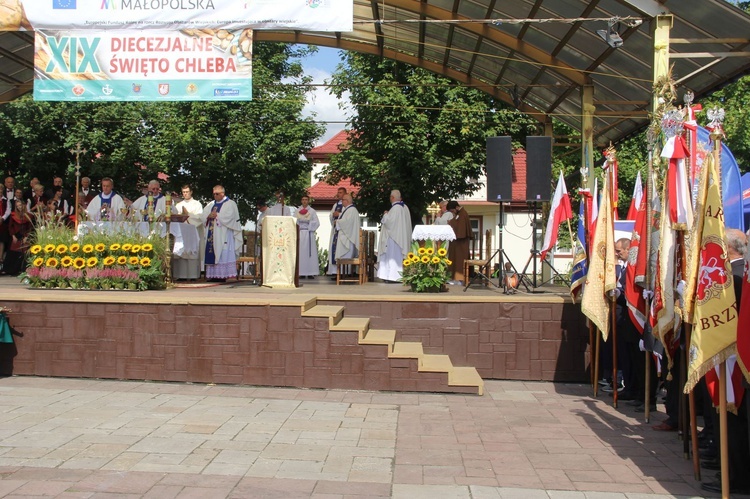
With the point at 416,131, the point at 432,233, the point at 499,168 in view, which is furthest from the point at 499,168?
the point at 416,131

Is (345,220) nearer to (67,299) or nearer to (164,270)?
(164,270)

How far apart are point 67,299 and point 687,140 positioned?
729cm

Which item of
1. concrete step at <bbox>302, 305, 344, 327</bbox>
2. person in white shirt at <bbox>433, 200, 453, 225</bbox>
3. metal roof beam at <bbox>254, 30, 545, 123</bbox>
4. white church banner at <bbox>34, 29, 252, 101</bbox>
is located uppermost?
metal roof beam at <bbox>254, 30, 545, 123</bbox>

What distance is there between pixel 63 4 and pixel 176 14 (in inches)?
68.5

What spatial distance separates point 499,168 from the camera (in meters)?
12.1

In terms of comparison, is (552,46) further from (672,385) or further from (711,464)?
(711,464)

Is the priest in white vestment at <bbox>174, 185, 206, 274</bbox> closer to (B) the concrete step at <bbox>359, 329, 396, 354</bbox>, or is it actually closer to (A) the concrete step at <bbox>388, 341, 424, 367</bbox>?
(B) the concrete step at <bbox>359, 329, 396, 354</bbox>

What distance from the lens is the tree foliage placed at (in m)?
21.2

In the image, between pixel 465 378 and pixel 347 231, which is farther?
pixel 347 231

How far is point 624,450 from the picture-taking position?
667 cm

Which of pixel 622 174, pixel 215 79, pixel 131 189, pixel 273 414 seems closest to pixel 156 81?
pixel 215 79

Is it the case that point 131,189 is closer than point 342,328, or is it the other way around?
point 342,328

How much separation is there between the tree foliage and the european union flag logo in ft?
31.8

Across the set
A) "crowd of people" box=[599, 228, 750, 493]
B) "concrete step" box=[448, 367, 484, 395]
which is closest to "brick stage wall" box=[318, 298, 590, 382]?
"crowd of people" box=[599, 228, 750, 493]
